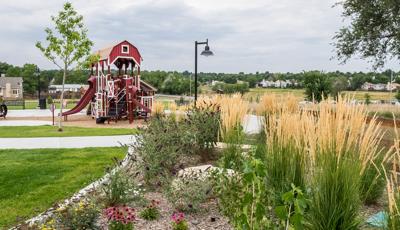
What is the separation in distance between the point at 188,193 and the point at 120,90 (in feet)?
46.4

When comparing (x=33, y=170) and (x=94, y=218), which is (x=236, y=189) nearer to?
(x=94, y=218)

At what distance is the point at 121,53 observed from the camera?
17703 millimetres

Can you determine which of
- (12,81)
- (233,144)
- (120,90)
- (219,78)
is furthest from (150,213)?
(12,81)

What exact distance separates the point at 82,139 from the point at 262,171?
897 centimetres

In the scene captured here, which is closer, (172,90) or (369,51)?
(369,51)

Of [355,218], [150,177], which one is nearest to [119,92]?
[150,177]

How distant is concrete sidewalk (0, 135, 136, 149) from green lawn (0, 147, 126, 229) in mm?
854

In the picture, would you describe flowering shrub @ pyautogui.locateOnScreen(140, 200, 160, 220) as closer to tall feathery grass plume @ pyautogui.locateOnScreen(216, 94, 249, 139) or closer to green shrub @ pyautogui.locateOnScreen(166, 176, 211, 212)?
green shrub @ pyautogui.locateOnScreen(166, 176, 211, 212)

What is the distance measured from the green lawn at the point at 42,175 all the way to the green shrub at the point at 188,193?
1486mm

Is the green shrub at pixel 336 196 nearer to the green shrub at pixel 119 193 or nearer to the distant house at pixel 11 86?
the green shrub at pixel 119 193

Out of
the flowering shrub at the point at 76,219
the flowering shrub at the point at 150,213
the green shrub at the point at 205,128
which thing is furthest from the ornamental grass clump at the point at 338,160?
the green shrub at the point at 205,128

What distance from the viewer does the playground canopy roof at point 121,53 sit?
17.5 metres

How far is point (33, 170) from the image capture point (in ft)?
21.2

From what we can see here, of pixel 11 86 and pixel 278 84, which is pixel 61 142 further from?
pixel 11 86
